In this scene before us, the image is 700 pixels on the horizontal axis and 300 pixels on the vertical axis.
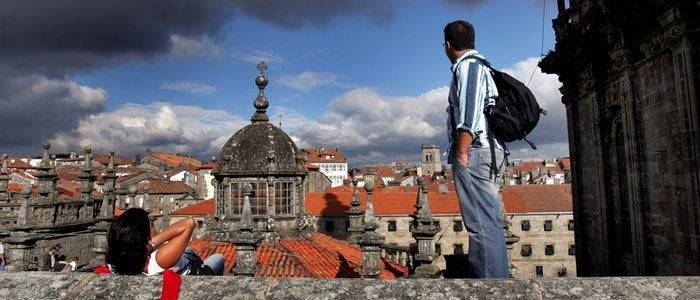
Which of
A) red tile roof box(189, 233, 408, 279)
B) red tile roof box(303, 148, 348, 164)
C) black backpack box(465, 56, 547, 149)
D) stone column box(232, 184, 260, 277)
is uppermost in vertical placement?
red tile roof box(303, 148, 348, 164)

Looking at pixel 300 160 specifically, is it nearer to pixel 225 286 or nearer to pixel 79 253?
pixel 79 253

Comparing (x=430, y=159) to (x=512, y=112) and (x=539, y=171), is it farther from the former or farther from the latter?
(x=512, y=112)

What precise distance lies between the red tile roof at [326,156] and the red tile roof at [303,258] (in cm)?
8289

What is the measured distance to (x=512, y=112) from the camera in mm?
3326

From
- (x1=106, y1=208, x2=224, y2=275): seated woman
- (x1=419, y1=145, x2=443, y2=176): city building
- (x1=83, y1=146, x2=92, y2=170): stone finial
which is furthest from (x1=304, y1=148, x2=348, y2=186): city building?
(x1=106, y1=208, x2=224, y2=275): seated woman

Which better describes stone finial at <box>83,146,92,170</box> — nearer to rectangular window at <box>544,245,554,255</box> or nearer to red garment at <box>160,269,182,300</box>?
red garment at <box>160,269,182,300</box>

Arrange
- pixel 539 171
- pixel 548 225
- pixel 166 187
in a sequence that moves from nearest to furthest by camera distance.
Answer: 1. pixel 548 225
2. pixel 166 187
3. pixel 539 171

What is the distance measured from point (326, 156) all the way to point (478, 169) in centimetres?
9990

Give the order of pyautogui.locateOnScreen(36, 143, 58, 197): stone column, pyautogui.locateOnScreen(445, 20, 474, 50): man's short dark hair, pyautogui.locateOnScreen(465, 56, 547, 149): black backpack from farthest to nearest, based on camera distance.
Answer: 1. pyautogui.locateOnScreen(36, 143, 58, 197): stone column
2. pyautogui.locateOnScreen(445, 20, 474, 50): man's short dark hair
3. pyautogui.locateOnScreen(465, 56, 547, 149): black backpack

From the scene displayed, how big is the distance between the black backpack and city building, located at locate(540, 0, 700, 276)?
423 cm

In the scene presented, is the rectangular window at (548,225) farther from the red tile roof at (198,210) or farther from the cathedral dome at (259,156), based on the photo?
the cathedral dome at (259,156)

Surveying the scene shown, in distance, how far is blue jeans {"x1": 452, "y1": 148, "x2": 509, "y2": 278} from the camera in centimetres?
325

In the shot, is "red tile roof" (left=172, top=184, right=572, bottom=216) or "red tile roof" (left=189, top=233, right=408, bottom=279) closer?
"red tile roof" (left=189, top=233, right=408, bottom=279)

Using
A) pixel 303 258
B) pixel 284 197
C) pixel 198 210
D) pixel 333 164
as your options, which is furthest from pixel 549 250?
pixel 333 164
